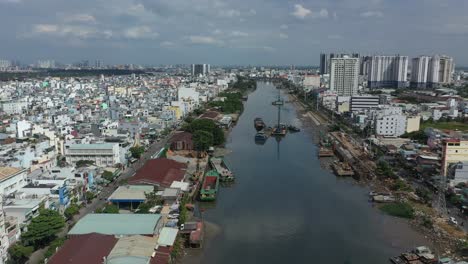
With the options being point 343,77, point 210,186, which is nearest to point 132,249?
point 210,186

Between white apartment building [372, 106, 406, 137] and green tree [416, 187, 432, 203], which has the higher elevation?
white apartment building [372, 106, 406, 137]

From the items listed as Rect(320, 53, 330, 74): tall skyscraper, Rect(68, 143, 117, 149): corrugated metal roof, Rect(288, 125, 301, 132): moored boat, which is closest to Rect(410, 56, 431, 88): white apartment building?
Rect(320, 53, 330, 74): tall skyscraper

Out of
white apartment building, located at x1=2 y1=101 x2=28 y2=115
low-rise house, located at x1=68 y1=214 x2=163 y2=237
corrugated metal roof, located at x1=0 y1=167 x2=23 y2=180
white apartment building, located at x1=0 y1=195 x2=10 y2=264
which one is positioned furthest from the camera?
white apartment building, located at x1=2 y1=101 x2=28 y2=115

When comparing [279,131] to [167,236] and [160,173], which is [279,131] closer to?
[160,173]

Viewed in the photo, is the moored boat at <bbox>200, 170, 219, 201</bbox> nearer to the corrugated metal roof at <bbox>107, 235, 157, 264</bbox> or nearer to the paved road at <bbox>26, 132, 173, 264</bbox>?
the paved road at <bbox>26, 132, 173, 264</bbox>

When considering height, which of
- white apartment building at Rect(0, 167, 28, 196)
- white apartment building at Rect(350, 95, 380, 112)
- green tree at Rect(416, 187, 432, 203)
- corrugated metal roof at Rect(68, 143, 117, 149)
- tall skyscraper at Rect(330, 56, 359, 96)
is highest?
tall skyscraper at Rect(330, 56, 359, 96)

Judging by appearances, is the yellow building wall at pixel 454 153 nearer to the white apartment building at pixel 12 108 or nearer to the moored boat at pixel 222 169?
the moored boat at pixel 222 169
